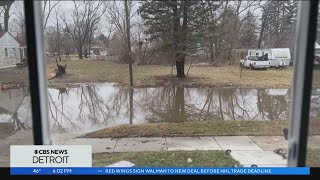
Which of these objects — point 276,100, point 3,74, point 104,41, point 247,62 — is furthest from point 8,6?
point 276,100

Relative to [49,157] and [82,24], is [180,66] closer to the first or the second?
[82,24]

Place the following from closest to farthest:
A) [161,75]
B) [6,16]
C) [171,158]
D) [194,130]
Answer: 1. [6,16]
2. [171,158]
3. [161,75]
4. [194,130]

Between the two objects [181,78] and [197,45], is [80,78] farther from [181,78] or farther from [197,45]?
[197,45]

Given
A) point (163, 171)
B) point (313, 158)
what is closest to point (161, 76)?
point (163, 171)

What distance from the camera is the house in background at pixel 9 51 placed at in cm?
179

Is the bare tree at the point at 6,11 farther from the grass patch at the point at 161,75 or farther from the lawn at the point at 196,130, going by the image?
the lawn at the point at 196,130

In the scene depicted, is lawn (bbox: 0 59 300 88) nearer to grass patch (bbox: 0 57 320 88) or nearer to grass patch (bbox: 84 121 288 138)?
grass patch (bbox: 0 57 320 88)

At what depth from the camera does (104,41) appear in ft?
6.90

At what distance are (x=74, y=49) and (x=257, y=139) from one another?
1748 mm

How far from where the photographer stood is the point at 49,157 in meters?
1.55

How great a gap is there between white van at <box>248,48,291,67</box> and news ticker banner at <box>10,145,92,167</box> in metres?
1.28

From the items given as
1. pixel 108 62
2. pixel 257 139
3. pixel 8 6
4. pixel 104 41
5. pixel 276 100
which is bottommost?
pixel 257 139

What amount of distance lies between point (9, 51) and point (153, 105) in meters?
1.21

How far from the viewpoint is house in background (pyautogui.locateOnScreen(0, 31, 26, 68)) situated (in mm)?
1786
